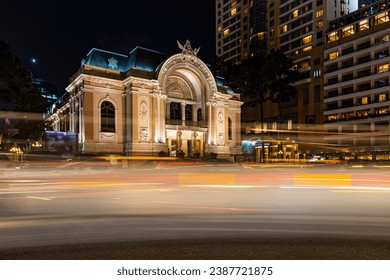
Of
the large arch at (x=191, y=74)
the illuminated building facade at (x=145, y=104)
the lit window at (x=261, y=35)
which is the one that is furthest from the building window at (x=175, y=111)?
the lit window at (x=261, y=35)

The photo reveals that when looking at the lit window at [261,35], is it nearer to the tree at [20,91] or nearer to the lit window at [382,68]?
the lit window at [382,68]

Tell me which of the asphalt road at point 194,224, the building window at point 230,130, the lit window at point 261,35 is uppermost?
the lit window at point 261,35

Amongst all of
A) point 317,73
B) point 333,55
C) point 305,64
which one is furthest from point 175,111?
point 305,64

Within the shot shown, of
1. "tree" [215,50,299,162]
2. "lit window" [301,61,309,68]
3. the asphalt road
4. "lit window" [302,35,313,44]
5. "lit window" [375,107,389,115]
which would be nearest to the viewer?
the asphalt road

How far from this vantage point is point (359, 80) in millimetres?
60375

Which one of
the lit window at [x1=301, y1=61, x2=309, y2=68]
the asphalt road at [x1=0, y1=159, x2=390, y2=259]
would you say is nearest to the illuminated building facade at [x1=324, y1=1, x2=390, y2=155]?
the lit window at [x1=301, y1=61, x2=309, y2=68]

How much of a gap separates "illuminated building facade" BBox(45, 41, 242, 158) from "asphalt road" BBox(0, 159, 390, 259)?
101 ft

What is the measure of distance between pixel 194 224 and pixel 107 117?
40.3m

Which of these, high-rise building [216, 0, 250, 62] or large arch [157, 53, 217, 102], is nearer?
large arch [157, 53, 217, 102]

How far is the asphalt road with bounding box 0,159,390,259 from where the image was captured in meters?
5.66

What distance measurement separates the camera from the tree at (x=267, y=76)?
65.5 metres

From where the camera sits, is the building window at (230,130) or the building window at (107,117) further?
the building window at (230,130)

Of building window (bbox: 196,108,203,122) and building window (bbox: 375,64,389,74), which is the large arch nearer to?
building window (bbox: 196,108,203,122)

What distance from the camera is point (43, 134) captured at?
39.4 m
